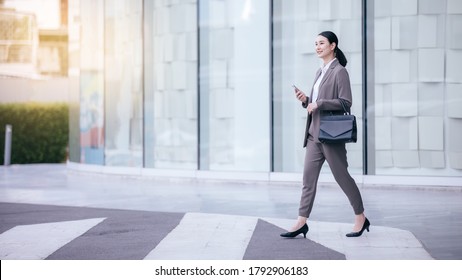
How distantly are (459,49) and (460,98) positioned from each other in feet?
2.64

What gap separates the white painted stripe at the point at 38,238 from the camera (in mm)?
7468

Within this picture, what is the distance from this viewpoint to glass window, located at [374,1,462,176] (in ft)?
46.2

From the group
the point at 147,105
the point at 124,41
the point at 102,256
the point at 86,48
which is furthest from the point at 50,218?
the point at 86,48

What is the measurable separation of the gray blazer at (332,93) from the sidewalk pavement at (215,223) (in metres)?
1.15

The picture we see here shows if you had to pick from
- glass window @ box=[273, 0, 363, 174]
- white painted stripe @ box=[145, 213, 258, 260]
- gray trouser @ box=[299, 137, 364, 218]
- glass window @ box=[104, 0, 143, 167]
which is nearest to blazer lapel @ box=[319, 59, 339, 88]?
gray trouser @ box=[299, 137, 364, 218]

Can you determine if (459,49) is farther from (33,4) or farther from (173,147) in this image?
(33,4)

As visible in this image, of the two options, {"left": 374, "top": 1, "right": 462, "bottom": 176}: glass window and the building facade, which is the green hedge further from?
{"left": 374, "top": 1, "right": 462, "bottom": 176}: glass window

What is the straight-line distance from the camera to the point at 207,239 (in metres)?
8.20

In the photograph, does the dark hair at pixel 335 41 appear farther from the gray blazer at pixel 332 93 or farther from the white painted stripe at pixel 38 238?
the white painted stripe at pixel 38 238

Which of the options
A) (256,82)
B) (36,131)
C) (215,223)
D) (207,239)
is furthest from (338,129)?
(36,131)

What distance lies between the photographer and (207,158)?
16406mm

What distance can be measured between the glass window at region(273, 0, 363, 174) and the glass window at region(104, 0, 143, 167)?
3430mm

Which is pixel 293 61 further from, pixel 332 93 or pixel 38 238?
pixel 38 238

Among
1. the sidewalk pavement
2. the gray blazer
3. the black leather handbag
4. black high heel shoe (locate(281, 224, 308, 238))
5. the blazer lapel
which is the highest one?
the blazer lapel
